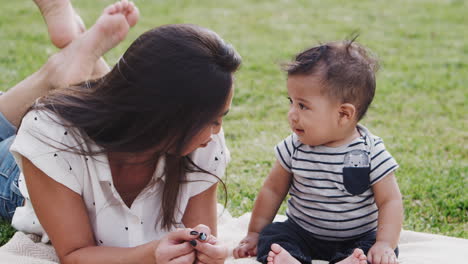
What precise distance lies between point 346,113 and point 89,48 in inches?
69.5

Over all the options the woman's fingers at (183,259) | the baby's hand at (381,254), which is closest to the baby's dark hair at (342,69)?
the baby's hand at (381,254)

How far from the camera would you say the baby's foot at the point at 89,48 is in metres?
3.55

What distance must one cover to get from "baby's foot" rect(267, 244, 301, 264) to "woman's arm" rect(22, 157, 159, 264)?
542 mm

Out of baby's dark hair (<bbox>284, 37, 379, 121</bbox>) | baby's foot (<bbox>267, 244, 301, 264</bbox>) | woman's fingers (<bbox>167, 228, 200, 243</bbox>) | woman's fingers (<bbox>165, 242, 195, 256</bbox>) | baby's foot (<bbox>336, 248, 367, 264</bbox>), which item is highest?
baby's dark hair (<bbox>284, 37, 379, 121</bbox>)

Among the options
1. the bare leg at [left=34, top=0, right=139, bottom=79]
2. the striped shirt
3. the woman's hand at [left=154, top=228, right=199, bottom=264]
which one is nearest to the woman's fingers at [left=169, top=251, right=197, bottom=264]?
the woman's hand at [left=154, top=228, right=199, bottom=264]

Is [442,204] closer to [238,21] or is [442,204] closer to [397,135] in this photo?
[397,135]

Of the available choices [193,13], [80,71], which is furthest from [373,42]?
[80,71]

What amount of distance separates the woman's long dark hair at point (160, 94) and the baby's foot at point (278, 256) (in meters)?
0.58

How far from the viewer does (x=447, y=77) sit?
636cm

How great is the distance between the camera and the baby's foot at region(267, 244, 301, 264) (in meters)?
2.56

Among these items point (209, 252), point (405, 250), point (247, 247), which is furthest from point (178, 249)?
point (405, 250)

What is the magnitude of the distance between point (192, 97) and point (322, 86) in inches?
26.3

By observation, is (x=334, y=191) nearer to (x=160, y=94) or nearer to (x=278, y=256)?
(x=278, y=256)

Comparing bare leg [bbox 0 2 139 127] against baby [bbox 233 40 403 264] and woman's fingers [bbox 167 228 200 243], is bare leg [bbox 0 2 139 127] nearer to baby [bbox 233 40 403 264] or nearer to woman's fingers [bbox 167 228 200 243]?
baby [bbox 233 40 403 264]
